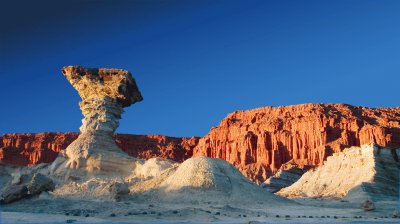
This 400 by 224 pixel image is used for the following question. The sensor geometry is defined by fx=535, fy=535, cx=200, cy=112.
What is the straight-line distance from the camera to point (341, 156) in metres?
52.2

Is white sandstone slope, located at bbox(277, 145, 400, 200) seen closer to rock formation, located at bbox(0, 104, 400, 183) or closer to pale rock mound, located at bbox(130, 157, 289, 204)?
pale rock mound, located at bbox(130, 157, 289, 204)

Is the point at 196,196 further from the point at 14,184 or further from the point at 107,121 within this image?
the point at 107,121

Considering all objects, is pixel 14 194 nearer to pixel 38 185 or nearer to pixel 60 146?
pixel 38 185

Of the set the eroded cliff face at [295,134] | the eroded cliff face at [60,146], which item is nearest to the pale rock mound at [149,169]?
the eroded cliff face at [295,134]

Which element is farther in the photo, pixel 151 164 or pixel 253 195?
pixel 151 164

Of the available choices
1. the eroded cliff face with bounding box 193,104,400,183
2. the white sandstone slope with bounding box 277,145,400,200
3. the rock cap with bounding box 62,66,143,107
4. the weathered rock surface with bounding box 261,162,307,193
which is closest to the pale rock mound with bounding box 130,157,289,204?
the white sandstone slope with bounding box 277,145,400,200

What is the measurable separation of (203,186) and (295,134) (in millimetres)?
114748

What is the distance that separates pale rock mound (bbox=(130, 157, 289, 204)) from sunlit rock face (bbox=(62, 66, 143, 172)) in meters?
7.83

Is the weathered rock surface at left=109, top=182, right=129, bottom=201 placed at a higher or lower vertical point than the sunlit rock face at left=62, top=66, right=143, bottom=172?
lower

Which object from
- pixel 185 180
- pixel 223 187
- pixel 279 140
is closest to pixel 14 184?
pixel 185 180

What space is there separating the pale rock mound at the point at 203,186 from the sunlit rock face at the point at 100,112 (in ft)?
25.7

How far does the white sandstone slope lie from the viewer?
143 feet

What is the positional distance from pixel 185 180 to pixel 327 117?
4593 inches

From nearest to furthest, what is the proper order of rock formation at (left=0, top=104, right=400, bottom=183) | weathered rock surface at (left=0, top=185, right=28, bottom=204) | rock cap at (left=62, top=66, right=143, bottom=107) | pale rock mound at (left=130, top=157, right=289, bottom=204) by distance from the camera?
weathered rock surface at (left=0, top=185, right=28, bottom=204) → pale rock mound at (left=130, top=157, right=289, bottom=204) → rock cap at (left=62, top=66, right=143, bottom=107) → rock formation at (left=0, top=104, right=400, bottom=183)
